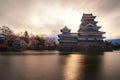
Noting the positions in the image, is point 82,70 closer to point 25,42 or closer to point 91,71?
point 91,71

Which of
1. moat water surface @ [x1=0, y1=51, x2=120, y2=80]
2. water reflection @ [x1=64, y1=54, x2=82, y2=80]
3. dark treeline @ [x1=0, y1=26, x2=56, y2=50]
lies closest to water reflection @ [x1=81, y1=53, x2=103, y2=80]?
moat water surface @ [x1=0, y1=51, x2=120, y2=80]

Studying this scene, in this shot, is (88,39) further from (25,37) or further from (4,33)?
(4,33)

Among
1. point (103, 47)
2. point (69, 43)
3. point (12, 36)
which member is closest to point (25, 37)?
point (12, 36)

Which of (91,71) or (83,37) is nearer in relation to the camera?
(91,71)

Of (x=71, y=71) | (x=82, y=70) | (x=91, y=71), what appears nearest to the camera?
(x=91, y=71)

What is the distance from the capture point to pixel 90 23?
6881 cm

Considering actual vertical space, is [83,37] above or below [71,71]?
above

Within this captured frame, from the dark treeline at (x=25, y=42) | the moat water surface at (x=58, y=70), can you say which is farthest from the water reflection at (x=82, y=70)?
the dark treeline at (x=25, y=42)

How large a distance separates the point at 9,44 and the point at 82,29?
77.3ft

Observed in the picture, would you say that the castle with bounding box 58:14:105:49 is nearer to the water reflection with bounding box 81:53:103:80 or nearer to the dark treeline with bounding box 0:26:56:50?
the dark treeline with bounding box 0:26:56:50

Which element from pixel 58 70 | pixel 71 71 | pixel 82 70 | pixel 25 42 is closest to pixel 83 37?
pixel 25 42

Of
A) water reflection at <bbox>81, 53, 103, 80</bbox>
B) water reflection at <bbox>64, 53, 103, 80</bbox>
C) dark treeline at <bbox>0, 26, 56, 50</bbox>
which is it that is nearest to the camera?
water reflection at <bbox>81, 53, 103, 80</bbox>

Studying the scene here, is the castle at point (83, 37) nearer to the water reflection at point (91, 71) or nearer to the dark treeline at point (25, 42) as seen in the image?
the dark treeline at point (25, 42)

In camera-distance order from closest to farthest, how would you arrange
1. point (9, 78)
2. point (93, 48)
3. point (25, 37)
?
point (9, 78)
point (93, 48)
point (25, 37)
